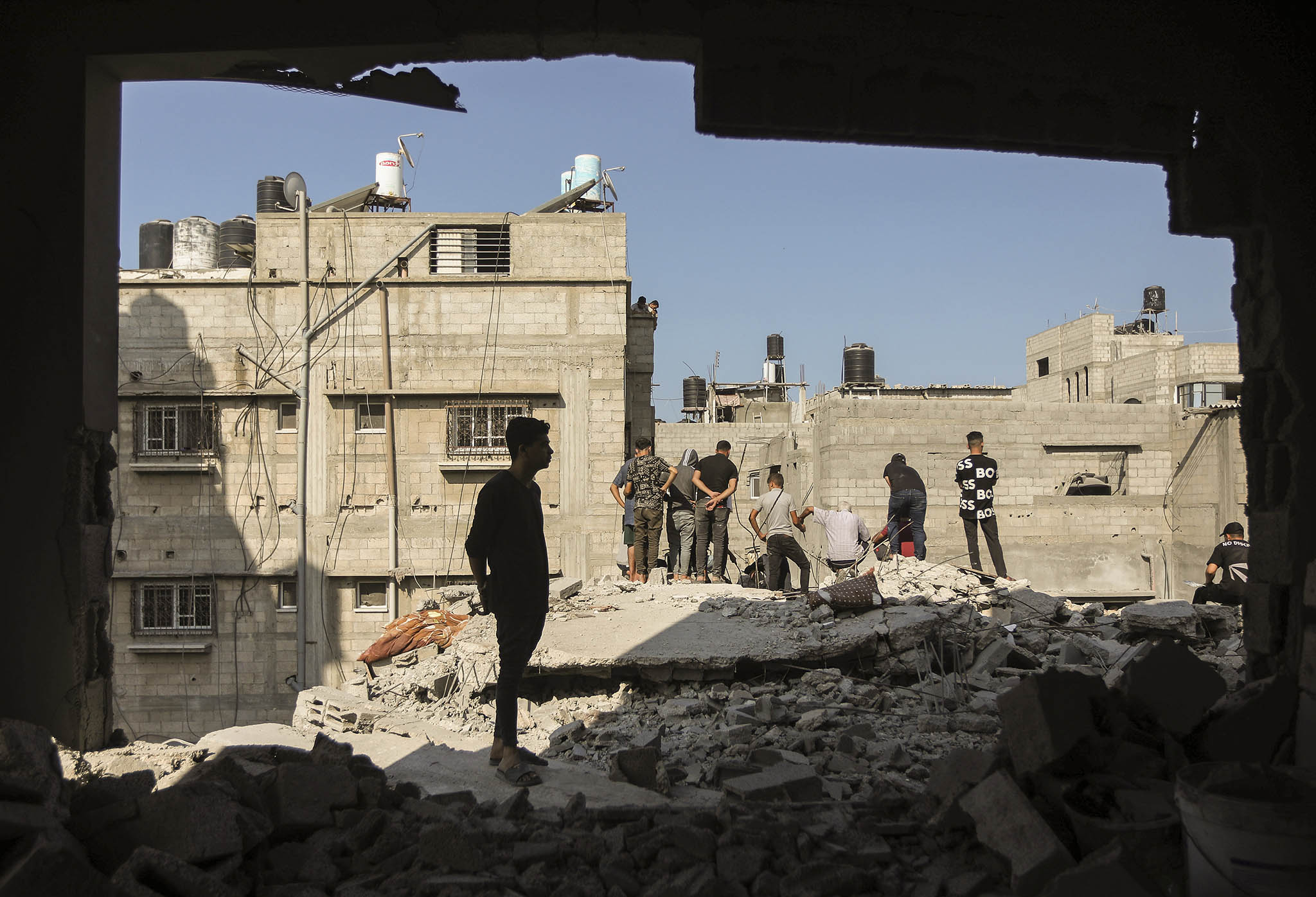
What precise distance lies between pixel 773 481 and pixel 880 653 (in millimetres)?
3207

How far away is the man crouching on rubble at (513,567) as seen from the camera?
4.64m

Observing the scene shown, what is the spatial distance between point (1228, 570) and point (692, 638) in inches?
200

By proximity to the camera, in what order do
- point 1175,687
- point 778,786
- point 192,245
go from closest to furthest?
point 1175,687
point 778,786
point 192,245

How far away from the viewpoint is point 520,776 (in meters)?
4.58

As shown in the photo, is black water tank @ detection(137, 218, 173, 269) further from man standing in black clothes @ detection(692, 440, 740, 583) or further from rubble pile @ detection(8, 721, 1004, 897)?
rubble pile @ detection(8, 721, 1004, 897)

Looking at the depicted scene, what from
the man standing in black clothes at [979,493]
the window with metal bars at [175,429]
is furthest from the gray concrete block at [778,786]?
the window with metal bars at [175,429]

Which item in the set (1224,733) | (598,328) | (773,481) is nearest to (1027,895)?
(1224,733)

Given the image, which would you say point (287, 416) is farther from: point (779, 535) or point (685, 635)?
point (685, 635)

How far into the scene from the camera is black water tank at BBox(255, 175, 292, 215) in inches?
719

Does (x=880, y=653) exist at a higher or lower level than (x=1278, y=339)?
lower

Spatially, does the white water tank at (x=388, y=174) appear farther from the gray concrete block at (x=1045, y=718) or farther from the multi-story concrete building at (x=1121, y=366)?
the multi-story concrete building at (x=1121, y=366)

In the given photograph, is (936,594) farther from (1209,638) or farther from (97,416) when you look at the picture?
(97,416)

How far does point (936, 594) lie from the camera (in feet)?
28.4

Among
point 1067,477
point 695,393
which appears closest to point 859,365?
point 695,393
